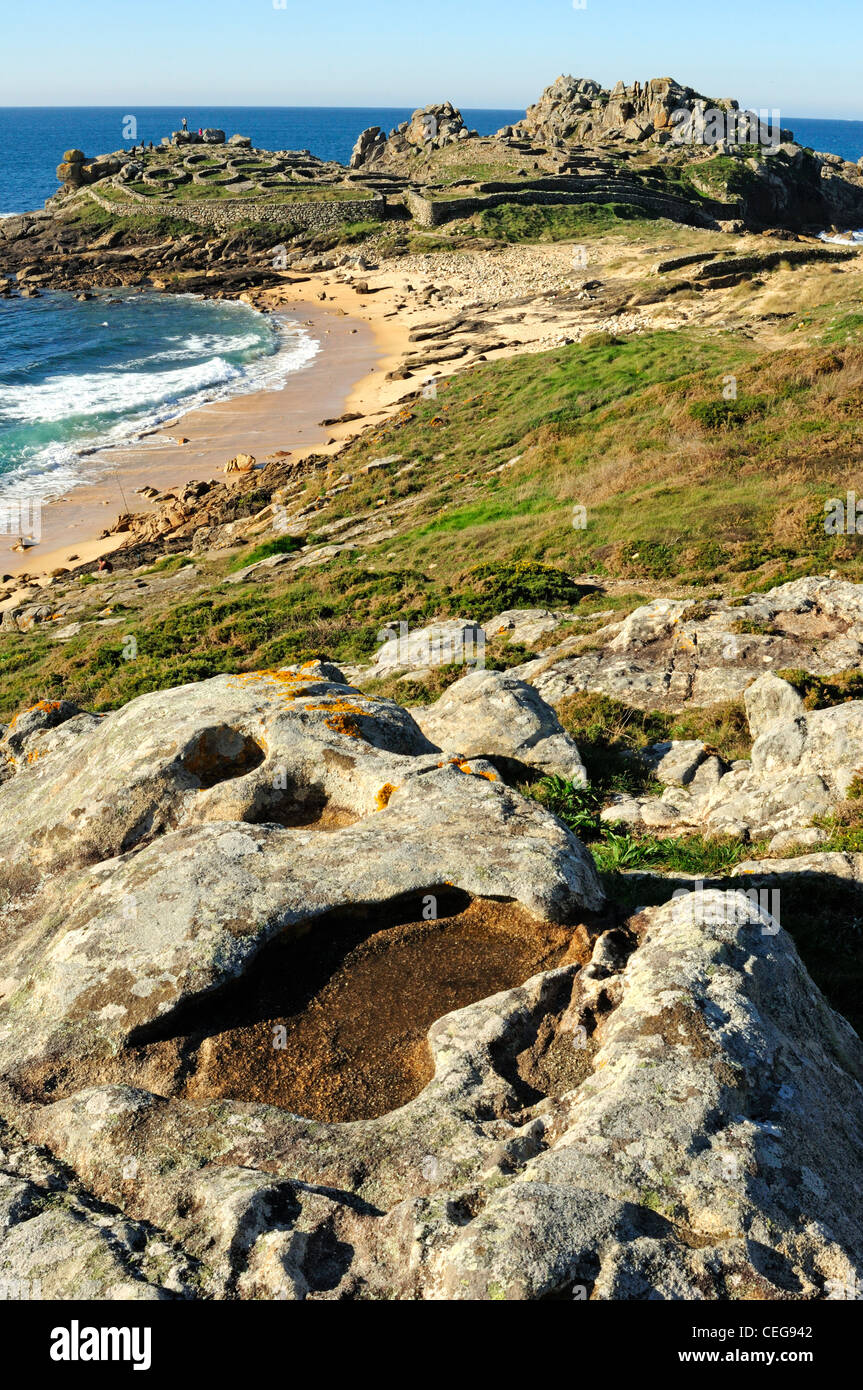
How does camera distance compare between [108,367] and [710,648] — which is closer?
[710,648]

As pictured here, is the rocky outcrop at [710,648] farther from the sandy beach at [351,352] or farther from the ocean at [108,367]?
the ocean at [108,367]

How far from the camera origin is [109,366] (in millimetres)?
58688

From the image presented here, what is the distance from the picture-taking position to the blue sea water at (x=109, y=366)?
45.1m

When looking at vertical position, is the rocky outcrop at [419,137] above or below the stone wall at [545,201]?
above

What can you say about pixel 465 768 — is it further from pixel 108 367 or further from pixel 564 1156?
pixel 108 367

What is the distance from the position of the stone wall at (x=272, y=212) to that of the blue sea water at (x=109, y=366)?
19.4 m

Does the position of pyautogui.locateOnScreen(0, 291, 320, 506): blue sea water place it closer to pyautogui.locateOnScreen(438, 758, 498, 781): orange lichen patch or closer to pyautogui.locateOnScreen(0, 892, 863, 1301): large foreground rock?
pyautogui.locateOnScreen(438, 758, 498, 781): orange lichen patch

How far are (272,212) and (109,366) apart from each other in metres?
42.4

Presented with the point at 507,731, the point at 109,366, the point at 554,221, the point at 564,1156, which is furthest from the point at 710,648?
the point at 554,221

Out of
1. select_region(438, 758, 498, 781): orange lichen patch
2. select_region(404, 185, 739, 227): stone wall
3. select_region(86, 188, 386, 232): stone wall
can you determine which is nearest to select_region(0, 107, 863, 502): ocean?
select_region(86, 188, 386, 232): stone wall

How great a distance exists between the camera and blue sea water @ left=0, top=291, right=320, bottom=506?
148 ft

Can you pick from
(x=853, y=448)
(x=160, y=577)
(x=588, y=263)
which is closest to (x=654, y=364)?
(x=853, y=448)

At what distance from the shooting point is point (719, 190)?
101m

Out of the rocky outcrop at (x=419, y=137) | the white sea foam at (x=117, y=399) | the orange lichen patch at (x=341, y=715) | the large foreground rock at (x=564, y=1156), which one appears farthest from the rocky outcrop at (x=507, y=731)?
the rocky outcrop at (x=419, y=137)
